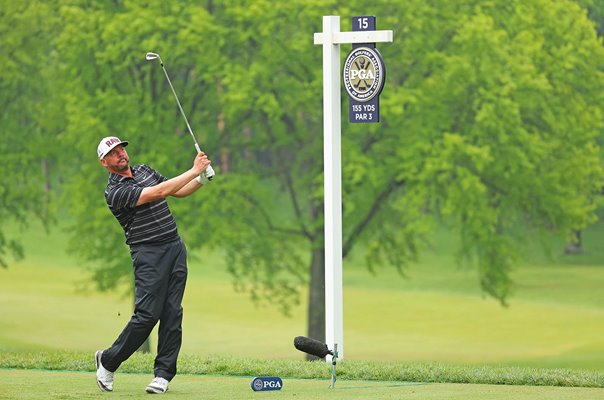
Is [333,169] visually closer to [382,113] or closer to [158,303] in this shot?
[158,303]

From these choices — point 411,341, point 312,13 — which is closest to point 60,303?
point 411,341

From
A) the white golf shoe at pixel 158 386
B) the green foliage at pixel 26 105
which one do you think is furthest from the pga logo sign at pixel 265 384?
the green foliage at pixel 26 105

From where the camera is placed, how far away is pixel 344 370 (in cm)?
1173

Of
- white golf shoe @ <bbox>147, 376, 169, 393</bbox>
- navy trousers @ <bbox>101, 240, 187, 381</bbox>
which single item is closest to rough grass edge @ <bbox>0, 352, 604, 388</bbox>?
navy trousers @ <bbox>101, 240, 187, 381</bbox>

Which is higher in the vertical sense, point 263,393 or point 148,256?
point 148,256

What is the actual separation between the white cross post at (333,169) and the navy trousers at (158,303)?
6.68ft

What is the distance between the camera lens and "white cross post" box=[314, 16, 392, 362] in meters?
12.2

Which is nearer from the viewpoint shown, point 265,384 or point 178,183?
point 178,183

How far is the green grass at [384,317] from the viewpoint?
3741cm

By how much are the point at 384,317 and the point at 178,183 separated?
34.0 metres

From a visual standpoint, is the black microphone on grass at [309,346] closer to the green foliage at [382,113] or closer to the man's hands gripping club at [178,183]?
the man's hands gripping club at [178,183]

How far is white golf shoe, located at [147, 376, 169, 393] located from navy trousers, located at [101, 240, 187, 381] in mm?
77

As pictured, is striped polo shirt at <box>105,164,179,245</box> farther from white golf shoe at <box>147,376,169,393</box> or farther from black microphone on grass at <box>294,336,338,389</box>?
black microphone on grass at <box>294,336,338,389</box>

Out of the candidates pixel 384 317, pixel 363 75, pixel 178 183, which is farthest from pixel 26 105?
pixel 178 183
